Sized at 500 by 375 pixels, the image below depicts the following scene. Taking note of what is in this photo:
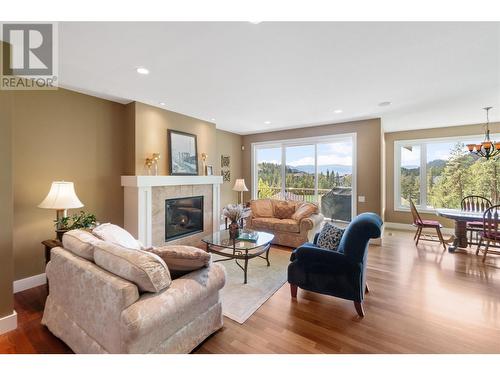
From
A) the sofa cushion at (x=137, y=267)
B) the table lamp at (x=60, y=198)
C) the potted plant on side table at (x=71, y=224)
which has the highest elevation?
the table lamp at (x=60, y=198)

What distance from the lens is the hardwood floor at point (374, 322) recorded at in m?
1.82

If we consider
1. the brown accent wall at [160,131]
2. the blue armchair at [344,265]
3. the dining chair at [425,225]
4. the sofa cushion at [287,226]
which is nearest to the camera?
the blue armchair at [344,265]

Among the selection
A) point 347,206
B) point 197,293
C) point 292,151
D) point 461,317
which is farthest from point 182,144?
point 461,317

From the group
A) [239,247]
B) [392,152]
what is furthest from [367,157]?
[239,247]

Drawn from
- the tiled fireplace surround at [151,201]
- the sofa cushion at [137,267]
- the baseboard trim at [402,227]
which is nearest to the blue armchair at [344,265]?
the sofa cushion at [137,267]

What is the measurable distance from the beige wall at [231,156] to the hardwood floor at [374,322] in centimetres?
371

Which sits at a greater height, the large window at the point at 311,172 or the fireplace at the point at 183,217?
the large window at the point at 311,172

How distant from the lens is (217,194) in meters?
5.19

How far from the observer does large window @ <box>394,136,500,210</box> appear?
517 centimetres

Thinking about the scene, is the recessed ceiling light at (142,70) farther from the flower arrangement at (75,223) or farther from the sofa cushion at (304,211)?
the sofa cushion at (304,211)

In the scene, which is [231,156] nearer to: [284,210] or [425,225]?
[284,210]

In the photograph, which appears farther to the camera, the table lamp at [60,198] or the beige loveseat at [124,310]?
the table lamp at [60,198]

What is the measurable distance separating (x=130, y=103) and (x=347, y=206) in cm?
481

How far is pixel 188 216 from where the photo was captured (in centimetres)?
461
